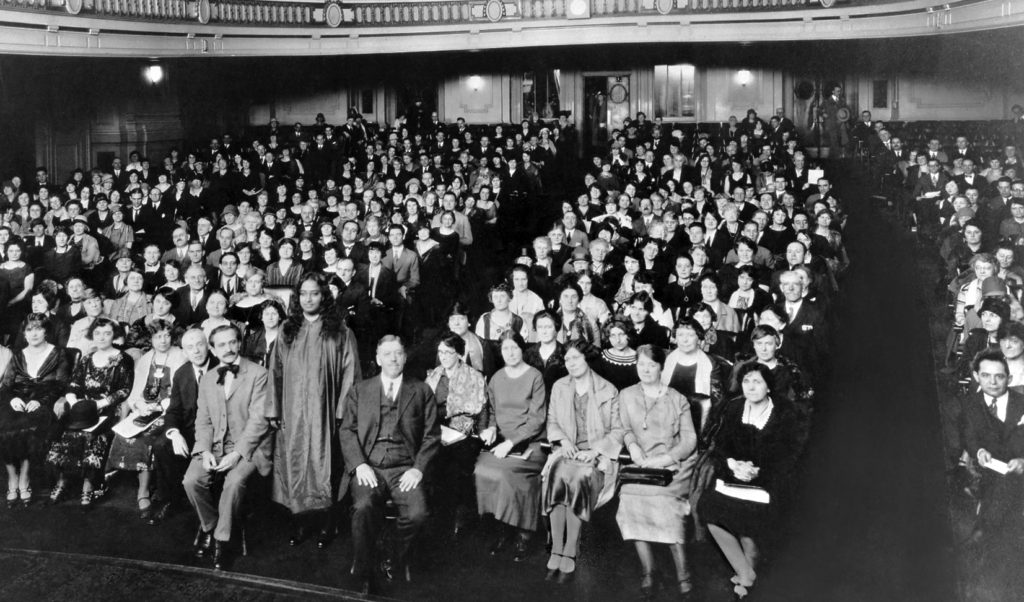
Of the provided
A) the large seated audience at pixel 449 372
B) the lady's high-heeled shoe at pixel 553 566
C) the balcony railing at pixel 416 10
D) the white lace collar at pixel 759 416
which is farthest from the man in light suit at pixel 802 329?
the balcony railing at pixel 416 10

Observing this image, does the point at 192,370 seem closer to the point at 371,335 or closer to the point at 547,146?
the point at 371,335

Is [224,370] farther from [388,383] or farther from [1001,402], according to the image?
Answer: [1001,402]

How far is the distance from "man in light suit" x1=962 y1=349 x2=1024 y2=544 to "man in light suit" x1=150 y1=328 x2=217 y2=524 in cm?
465

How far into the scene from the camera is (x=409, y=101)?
2039 centimetres

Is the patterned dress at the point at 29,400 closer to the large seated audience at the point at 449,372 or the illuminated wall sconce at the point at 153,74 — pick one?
the large seated audience at the point at 449,372

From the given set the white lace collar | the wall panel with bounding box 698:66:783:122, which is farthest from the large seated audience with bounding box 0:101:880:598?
the wall panel with bounding box 698:66:783:122

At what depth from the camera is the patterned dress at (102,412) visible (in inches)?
231

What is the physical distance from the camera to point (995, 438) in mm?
4754

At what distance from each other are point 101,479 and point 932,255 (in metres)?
8.95

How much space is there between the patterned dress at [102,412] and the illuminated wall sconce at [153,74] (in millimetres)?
11342

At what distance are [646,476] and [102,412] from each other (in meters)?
3.85

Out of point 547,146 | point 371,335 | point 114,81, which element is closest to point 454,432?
point 371,335

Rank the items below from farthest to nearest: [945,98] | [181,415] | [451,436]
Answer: [945,98]
[181,415]
[451,436]

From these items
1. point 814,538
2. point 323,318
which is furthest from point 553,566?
point 323,318
